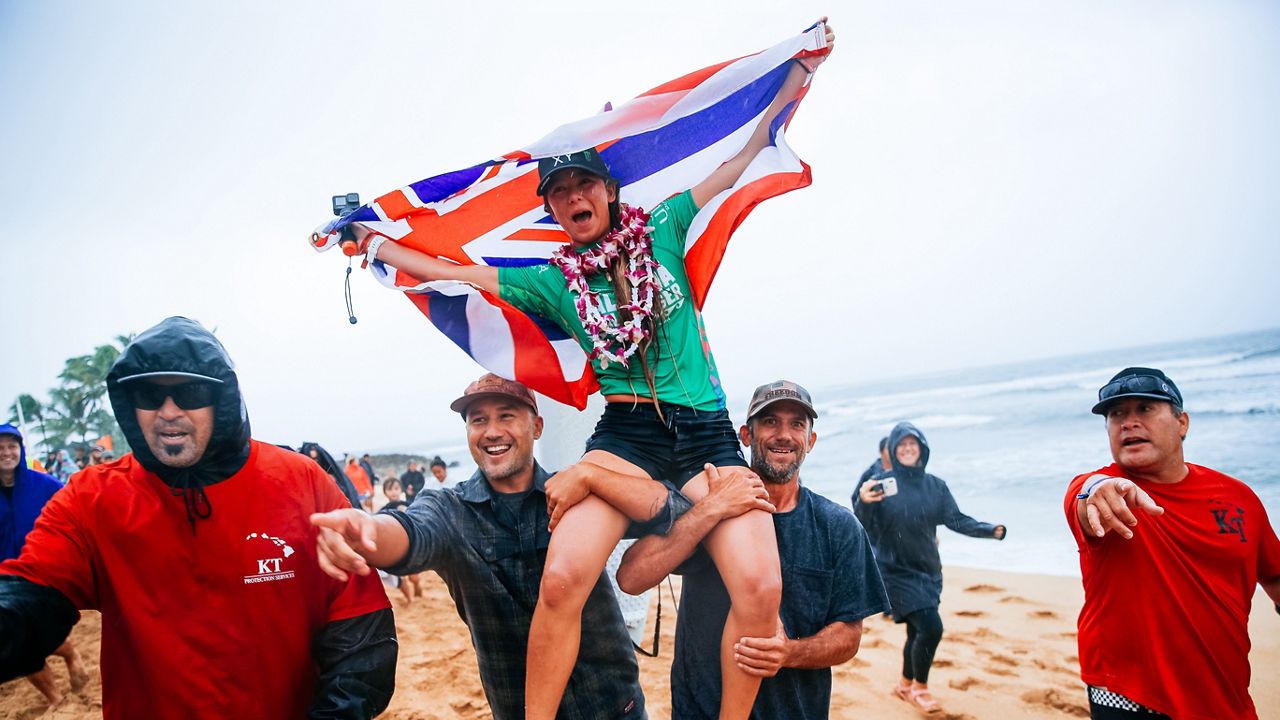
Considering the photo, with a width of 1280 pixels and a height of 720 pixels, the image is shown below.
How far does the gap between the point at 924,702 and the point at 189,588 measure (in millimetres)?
5249

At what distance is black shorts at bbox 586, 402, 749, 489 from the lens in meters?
2.60

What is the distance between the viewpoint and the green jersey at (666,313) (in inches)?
105

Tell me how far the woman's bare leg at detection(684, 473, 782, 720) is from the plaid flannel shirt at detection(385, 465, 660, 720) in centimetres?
54

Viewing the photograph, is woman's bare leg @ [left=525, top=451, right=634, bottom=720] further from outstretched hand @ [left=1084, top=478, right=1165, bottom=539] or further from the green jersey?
outstretched hand @ [left=1084, top=478, right=1165, bottom=539]

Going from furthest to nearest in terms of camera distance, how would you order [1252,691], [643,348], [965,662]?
1. [965,662]
2. [1252,691]
3. [643,348]

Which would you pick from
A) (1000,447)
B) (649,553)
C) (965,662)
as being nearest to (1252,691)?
(965,662)

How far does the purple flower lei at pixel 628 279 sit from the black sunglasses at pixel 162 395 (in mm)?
1414

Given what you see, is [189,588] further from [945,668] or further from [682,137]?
[945,668]

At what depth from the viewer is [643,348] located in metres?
2.64

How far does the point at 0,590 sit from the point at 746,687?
7.73 ft

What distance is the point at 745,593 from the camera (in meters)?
2.26

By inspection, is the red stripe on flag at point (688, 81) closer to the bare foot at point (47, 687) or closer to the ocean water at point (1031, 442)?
the ocean water at point (1031, 442)

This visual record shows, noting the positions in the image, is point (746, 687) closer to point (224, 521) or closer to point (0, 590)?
point (224, 521)

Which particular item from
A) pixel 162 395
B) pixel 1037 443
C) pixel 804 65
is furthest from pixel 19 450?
pixel 1037 443
